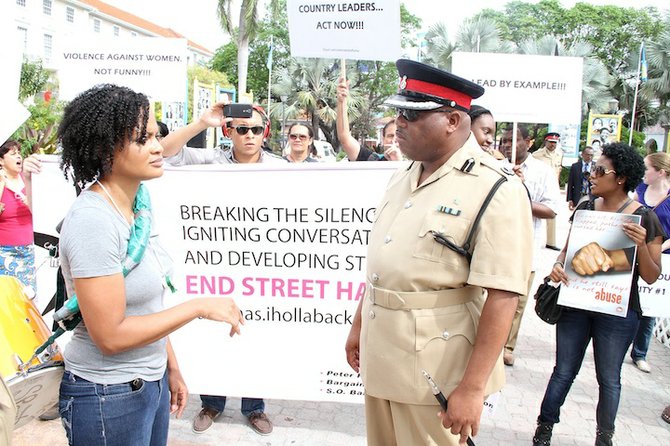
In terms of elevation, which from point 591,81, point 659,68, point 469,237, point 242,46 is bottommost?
point 469,237

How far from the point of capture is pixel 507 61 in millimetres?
4590

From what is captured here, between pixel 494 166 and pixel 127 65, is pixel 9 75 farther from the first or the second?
pixel 127 65

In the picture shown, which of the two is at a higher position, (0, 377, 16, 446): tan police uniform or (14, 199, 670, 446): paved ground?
(0, 377, 16, 446): tan police uniform

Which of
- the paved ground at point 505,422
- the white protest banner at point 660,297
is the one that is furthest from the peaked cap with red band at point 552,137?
the paved ground at point 505,422

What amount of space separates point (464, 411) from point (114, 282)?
1.20 metres

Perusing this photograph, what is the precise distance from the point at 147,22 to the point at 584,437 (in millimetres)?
86130

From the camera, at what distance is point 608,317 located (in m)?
3.22

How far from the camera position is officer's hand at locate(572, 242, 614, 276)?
3229 millimetres

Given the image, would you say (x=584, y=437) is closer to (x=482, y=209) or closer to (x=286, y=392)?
(x=286, y=392)

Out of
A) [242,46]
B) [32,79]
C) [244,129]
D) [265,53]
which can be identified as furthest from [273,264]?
[265,53]

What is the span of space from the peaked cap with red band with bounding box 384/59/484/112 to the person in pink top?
3.63 m

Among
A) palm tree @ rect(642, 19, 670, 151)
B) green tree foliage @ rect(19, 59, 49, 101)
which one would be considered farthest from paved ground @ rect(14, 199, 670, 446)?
green tree foliage @ rect(19, 59, 49, 101)

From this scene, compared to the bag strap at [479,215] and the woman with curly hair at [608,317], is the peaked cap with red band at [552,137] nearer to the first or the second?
the woman with curly hair at [608,317]

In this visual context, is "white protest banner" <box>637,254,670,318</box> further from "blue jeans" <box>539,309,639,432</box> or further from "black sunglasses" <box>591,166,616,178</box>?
"black sunglasses" <box>591,166,616,178</box>
